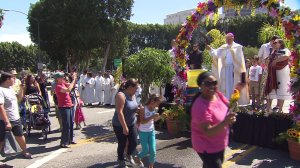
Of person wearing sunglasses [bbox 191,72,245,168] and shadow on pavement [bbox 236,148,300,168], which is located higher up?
person wearing sunglasses [bbox 191,72,245,168]

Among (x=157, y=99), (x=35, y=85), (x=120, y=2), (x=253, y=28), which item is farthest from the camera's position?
(x=253, y=28)

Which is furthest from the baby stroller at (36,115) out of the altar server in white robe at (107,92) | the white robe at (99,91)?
the white robe at (99,91)

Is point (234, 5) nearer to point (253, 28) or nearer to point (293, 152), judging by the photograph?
point (293, 152)

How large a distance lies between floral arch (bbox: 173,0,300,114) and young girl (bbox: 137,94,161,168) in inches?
110

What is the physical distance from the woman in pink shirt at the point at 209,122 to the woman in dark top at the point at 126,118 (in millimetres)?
1961

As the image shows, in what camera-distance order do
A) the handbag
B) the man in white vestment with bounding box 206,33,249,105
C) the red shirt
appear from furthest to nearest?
1. the man in white vestment with bounding box 206,33,249,105
2. the red shirt
3. the handbag

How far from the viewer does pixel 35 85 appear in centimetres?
1065

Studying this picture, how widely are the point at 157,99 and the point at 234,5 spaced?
3.80 meters

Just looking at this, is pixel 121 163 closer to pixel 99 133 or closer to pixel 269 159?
pixel 269 159

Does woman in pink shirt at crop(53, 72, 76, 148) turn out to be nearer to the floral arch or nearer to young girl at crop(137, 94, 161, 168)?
young girl at crop(137, 94, 161, 168)

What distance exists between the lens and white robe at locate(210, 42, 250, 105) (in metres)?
10.0

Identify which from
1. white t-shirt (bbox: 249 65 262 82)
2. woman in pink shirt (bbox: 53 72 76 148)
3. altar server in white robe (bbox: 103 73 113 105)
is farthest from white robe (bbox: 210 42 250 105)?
altar server in white robe (bbox: 103 73 113 105)

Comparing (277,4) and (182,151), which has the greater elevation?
(277,4)

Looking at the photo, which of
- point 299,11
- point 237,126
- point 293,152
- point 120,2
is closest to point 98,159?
point 237,126
